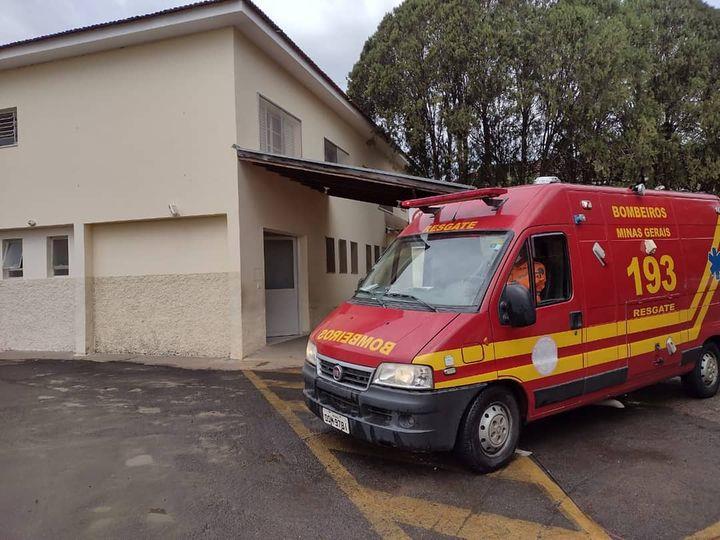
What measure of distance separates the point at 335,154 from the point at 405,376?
37.0ft

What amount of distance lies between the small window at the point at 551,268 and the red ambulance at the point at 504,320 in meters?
0.01

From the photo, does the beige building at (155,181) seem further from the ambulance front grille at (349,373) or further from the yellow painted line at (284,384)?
the ambulance front grille at (349,373)

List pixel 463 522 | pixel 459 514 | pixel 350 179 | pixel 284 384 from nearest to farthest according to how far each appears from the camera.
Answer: pixel 463 522 → pixel 459 514 → pixel 284 384 → pixel 350 179

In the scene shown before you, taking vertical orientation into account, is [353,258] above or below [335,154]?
below

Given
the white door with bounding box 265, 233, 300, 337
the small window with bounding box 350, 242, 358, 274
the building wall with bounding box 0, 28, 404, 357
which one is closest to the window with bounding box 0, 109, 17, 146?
the building wall with bounding box 0, 28, 404, 357

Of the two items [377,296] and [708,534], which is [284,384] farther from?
[708,534]

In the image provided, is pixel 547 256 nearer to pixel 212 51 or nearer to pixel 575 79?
pixel 212 51

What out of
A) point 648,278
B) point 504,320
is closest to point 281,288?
point 648,278

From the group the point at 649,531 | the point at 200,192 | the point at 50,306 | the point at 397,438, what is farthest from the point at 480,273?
the point at 50,306

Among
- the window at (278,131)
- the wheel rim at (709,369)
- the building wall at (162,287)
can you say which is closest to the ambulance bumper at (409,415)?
the wheel rim at (709,369)

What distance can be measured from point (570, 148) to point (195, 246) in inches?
402

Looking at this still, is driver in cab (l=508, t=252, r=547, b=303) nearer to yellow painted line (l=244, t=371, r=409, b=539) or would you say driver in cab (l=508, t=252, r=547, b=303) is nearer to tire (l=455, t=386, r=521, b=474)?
tire (l=455, t=386, r=521, b=474)

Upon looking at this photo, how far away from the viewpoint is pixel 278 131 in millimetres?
11242

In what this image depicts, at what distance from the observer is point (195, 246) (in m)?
9.75
